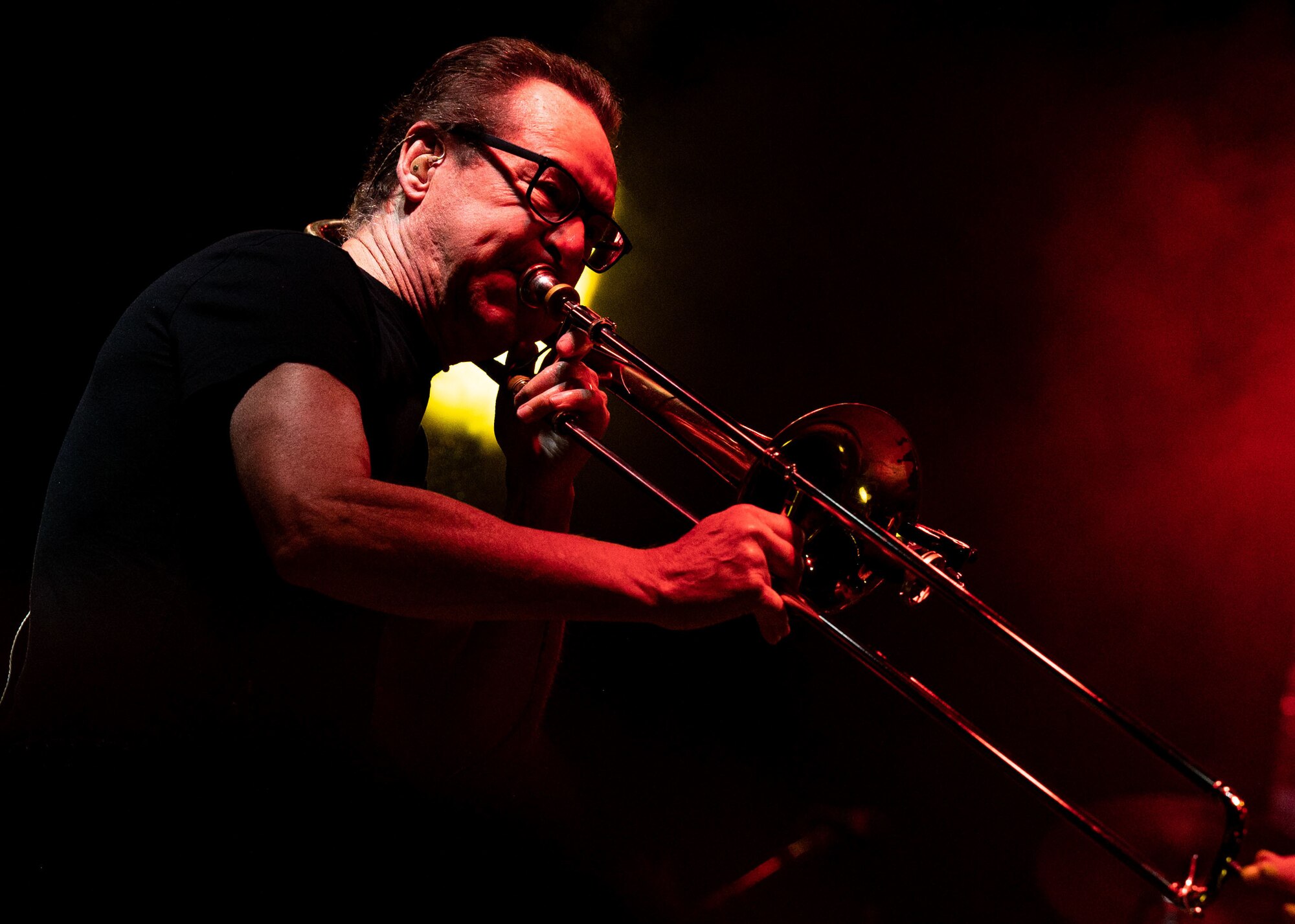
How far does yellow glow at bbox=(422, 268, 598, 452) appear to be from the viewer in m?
3.78

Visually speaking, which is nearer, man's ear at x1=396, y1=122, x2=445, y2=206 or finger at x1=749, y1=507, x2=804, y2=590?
finger at x1=749, y1=507, x2=804, y2=590

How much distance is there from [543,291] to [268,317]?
719 mm

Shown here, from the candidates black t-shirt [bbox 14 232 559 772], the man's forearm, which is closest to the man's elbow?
the man's forearm

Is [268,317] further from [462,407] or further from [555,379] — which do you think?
[462,407]

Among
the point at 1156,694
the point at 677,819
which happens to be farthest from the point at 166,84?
the point at 1156,694

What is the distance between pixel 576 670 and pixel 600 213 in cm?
226

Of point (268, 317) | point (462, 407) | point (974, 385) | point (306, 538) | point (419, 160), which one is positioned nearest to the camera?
point (306, 538)

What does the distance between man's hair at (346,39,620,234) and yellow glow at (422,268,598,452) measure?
1646 mm

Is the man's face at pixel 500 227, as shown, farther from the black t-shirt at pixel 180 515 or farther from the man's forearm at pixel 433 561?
the man's forearm at pixel 433 561

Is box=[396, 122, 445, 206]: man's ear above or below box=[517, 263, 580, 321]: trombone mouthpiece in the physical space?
above

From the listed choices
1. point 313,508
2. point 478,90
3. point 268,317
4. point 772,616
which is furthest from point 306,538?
point 478,90

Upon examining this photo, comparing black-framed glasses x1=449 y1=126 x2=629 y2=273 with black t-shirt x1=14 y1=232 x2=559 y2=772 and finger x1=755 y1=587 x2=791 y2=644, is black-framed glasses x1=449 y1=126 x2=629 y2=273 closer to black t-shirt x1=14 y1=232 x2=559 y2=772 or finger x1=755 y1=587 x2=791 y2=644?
black t-shirt x1=14 y1=232 x2=559 y2=772

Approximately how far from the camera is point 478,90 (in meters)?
1.99

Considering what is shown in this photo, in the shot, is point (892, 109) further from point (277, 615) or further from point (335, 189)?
point (277, 615)
